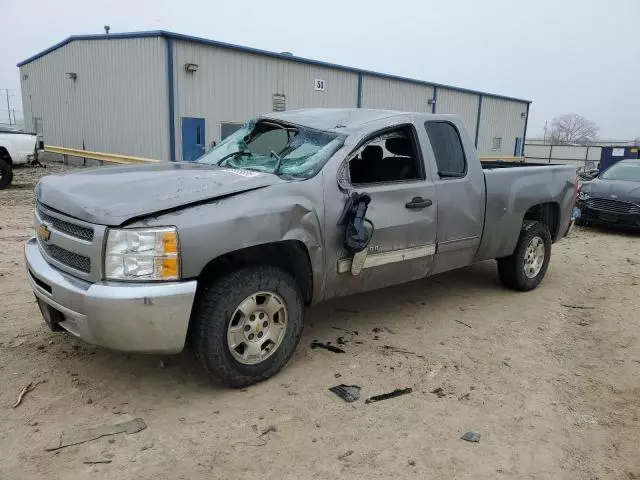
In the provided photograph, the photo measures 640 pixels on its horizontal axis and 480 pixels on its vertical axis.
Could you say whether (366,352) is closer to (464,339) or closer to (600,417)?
(464,339)

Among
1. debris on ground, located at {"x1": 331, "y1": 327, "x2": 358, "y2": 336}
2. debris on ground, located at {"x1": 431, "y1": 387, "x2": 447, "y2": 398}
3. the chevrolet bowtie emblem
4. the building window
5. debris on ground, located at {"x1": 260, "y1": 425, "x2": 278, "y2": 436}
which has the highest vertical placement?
the building window

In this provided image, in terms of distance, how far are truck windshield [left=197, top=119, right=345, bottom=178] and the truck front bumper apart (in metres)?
1.26

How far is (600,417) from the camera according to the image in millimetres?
3445

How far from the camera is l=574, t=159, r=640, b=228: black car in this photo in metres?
10.2

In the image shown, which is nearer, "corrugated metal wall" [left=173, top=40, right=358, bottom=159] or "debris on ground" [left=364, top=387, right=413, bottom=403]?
"debris on ground" [left=364, top=387, right=413, bottom=403]

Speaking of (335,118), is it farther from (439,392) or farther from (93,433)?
(93,433)

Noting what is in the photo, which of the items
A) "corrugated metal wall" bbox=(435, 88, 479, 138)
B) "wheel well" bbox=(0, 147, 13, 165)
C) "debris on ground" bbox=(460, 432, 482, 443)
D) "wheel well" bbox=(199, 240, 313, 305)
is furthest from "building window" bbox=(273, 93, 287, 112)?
"debris on ground" bbox=(460, 432, 482, 443)

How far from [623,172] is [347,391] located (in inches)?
411

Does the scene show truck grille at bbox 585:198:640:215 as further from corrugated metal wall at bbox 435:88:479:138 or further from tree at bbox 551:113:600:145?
tree at bbox 551:113:600:145

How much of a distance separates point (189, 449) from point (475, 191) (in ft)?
11.3

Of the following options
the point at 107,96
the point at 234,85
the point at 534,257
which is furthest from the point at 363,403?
the point at 107,96

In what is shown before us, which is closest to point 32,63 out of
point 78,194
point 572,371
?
point 78,194

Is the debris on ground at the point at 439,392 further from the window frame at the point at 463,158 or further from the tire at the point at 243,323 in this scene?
the window frame at the point at 463,158

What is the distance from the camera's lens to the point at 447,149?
495 cm
